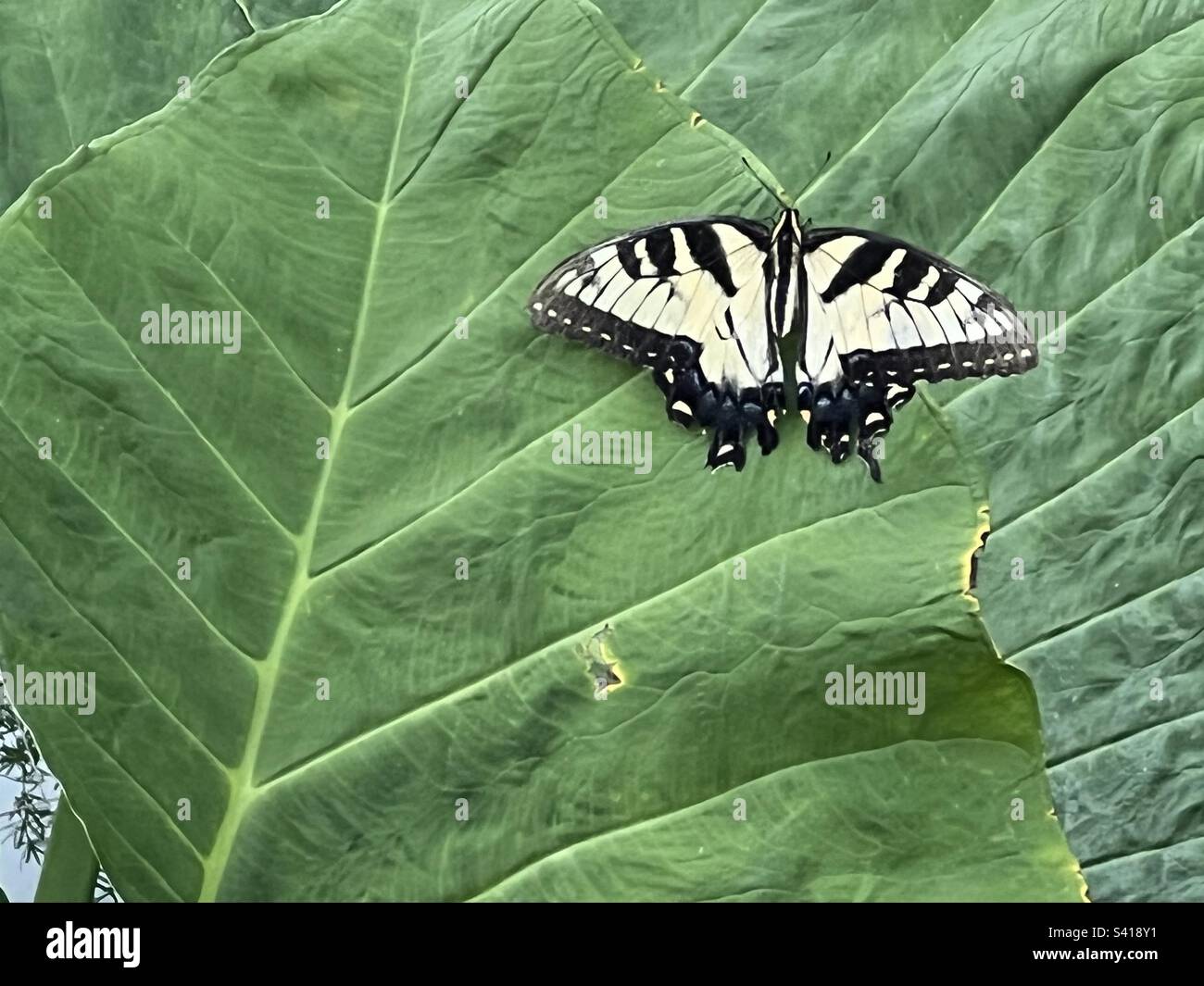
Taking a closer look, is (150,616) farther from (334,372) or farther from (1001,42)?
(1001,42)

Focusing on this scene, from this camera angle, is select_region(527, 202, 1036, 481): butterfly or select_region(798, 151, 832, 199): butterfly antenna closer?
select_region(527, 202, 1036, 481): butterfly

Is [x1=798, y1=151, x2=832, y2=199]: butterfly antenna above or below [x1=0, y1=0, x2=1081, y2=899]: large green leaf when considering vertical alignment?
above

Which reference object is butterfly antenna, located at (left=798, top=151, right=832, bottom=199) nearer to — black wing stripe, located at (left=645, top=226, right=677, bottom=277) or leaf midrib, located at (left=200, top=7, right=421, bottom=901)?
black wing stripe, located at (left=645, top=226, right=677, bottom=277)

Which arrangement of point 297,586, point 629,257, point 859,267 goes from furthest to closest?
point 859,267
point 629,257
point 297,586

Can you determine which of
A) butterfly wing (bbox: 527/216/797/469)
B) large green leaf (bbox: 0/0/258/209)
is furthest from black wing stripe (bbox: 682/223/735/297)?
large green leaf (bbox: 0/0/258/209)

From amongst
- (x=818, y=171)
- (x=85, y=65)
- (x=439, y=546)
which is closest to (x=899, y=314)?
(x=818, y=171)

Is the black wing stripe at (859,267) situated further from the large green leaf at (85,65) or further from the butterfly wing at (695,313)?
the large green leaf at (85,65)

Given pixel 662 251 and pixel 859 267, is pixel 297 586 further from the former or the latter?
pixel 859 267
